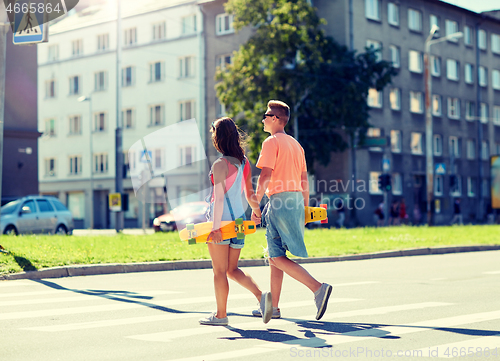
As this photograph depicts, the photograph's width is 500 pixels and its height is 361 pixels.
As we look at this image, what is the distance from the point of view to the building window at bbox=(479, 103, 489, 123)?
2144 inches

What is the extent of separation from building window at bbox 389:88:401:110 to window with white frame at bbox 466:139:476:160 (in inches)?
358

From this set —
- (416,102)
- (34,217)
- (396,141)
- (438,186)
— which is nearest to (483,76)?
(416,102)

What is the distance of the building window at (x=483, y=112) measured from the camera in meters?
54.5

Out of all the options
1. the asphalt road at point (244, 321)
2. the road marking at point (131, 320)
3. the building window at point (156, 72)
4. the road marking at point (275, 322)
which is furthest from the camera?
the building window at point (156, 72)

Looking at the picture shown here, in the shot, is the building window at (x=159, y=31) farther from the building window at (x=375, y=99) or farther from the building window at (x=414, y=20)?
the building window at (x=414, y=20)

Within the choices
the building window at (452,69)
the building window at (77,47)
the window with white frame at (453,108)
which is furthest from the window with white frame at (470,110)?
the building window at (77,47)

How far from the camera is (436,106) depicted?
166ft

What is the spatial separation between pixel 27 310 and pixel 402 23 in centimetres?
4293

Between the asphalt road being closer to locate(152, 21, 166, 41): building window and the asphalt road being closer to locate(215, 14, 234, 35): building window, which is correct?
locate(215, 14, 234, 35): building window

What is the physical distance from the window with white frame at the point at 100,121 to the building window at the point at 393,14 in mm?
21474

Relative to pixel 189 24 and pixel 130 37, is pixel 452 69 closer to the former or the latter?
pixel 189 24

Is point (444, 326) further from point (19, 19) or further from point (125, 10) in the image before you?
point (125, 10)

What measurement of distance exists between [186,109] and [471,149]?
20913mm

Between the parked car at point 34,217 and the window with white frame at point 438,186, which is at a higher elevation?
the window with white frame at point 438,186
